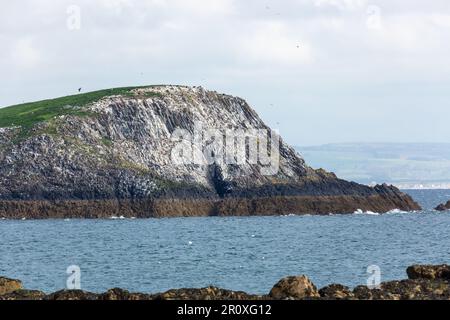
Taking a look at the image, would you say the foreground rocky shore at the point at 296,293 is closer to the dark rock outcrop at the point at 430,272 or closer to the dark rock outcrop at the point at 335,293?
the dark rock outcrop at the point at 335,293

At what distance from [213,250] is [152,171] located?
7561cm

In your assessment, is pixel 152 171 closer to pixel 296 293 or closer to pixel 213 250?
pixel 213 250

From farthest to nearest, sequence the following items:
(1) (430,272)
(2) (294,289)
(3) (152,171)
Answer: (3) (152,171) < (1) (430,272) < (2) (294,289)

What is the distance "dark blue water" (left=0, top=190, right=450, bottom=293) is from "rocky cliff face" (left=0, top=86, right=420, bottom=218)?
1128 cm

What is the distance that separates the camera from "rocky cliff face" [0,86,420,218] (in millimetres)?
166375

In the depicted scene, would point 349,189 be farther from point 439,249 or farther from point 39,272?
point 39,272

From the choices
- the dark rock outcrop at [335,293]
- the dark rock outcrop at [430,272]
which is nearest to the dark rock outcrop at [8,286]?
the dark rock outcrop at [335,293]

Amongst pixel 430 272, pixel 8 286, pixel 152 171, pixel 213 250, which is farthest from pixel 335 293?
pixel 152 171

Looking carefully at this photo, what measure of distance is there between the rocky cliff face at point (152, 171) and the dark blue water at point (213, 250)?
444 inches

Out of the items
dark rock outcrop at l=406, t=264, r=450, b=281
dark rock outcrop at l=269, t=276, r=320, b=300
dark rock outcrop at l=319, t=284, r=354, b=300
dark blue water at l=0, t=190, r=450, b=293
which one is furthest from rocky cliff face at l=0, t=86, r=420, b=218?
dark rock outcrop at l=269, t=276, r=320, b=300

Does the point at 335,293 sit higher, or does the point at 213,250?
the point at 213,250

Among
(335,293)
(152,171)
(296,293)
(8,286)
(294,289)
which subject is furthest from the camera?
(152,171)

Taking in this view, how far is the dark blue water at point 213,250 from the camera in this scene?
7469 cm

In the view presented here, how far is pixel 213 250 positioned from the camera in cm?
10138
